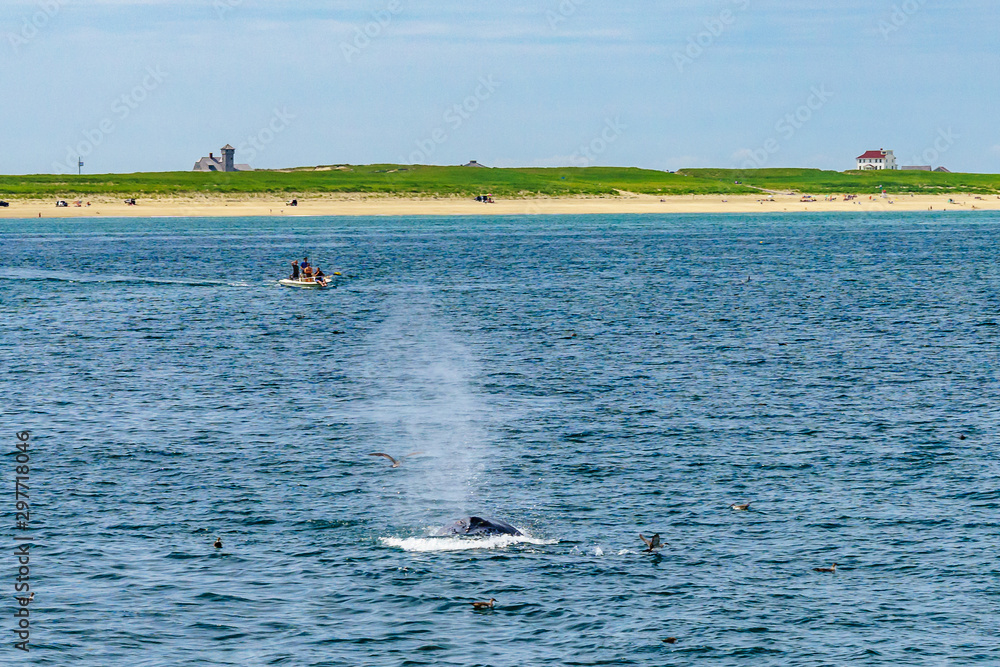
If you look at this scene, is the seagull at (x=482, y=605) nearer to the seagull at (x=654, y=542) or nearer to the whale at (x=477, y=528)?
the whale at (x=477, y=528)

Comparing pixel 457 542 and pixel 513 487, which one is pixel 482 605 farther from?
pixel 513 487

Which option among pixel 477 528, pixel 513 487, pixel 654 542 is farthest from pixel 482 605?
pixel 513 487

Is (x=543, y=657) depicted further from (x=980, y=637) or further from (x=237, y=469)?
(x=237, y=469)

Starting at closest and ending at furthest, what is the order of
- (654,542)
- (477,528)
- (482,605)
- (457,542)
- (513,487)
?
1. (482,605)
2. (654,542)
3. (457,542)
4. (477,528)
5. (513,487)

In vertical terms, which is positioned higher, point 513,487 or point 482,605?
point 513,487

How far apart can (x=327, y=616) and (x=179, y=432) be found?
19.2 meters

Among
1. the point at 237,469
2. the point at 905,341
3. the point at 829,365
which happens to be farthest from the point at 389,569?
the point at 905,341

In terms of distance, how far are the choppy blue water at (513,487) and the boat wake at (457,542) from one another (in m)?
0.10

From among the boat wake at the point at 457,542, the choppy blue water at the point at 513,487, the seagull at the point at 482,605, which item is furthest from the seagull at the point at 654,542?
the seagull at the point at 482,605

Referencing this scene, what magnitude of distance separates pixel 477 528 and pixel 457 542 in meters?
0.75

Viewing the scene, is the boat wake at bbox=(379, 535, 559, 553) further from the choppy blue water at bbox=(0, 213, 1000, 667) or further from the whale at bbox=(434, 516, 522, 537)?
the whale at bbox=(434, 516, 522, 537)

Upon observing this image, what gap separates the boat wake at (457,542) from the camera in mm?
29750

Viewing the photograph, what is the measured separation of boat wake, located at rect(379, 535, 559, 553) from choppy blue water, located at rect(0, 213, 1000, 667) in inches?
4.0

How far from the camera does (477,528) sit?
30.6 meters
